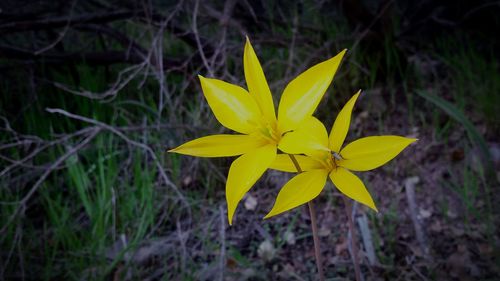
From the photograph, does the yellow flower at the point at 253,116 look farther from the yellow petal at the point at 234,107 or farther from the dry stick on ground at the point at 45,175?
the dry stick on ground at the point at 45,175

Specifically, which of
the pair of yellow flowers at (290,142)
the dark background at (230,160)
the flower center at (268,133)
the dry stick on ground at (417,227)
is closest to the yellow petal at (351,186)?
the pair of yellow flowers at (290,142)

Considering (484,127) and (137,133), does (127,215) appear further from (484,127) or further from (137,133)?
(484,127)

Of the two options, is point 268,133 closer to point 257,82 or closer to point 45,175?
point 257,82

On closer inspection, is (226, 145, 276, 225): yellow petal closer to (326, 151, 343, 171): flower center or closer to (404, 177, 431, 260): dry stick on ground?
(326, 151, 343, 171): flower center

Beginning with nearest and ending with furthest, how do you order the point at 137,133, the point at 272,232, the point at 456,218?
the point at 456,218 → the point at 272,232 → the point at 137,133

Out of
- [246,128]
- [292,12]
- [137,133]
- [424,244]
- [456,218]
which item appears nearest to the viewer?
[246,128]

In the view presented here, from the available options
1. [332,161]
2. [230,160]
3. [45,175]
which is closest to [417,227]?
[230,160]

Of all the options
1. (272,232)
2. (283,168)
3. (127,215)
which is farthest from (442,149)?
(283,168)
